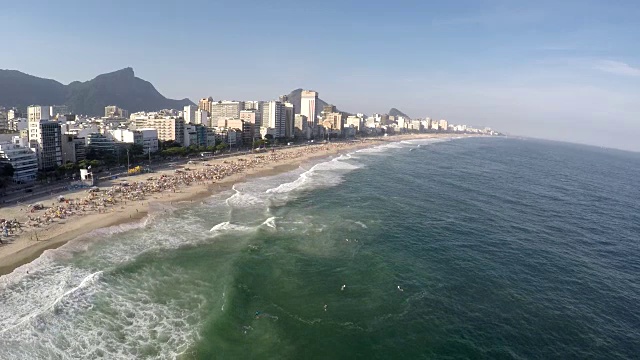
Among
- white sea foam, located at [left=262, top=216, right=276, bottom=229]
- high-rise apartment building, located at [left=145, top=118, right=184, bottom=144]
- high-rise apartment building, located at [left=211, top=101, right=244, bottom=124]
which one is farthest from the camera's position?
high-rise apartment building, located at [left=211, top=101, right=244, bottom=124]

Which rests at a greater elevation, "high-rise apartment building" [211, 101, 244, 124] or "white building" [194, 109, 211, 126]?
"high-rise apartment building" [211, 101, 244, 124]

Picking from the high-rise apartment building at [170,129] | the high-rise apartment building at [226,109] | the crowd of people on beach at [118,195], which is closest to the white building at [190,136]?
the high-rise apartment building at [170,129]

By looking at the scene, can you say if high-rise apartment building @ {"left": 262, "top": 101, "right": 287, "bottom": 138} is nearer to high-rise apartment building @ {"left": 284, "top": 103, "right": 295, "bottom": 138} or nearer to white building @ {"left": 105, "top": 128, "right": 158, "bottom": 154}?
high-rise apartment building @ {"left": 284, "top": 103, "right": 295, "bottom": 138}

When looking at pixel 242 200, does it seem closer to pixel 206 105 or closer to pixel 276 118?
pixel 276 118

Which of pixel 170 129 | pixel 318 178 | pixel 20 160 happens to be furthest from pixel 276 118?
pixel 20 160

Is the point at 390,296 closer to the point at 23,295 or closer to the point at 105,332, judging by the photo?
the point at 105,332

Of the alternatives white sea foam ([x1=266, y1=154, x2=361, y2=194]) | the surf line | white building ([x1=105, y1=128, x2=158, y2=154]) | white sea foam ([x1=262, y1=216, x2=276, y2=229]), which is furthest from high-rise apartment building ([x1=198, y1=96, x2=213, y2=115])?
the surf line
